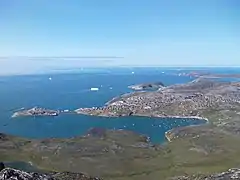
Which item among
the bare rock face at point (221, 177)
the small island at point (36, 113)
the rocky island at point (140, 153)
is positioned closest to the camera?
the bare rock face at point (221, 177)

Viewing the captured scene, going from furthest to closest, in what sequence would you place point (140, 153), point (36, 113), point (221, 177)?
point (36, 113), point (140, 153), point (221, 177)

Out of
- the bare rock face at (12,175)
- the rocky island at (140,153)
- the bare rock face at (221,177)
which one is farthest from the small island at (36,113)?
the bare rock face at (12,175)

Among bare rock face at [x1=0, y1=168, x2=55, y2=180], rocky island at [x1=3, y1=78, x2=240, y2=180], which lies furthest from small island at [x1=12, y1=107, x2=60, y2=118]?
bare rock face at [x1=0, y1=168, x2=55, y2=180]

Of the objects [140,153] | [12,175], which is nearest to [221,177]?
[140,153]

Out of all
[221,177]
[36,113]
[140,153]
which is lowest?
[140,153]

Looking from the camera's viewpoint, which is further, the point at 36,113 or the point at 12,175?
the point at 36,113

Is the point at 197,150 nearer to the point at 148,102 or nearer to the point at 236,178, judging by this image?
the point at 236,178

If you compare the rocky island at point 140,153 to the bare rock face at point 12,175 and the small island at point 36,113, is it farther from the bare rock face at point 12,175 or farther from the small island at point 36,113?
the small island at point 36,113

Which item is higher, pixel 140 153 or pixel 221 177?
pixel 221 177

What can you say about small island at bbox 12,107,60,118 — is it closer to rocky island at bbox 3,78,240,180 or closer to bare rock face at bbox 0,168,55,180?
rocky island at bbox 3,78,240,180

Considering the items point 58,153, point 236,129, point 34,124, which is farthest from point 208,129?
point 34,124

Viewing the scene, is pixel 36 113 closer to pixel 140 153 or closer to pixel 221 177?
pixel 140 153
